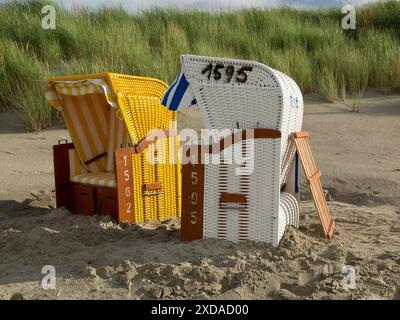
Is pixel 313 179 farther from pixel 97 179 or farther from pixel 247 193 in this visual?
pixel 97 179

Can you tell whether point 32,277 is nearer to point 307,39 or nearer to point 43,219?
point 43,219

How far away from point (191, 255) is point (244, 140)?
2.99 ft

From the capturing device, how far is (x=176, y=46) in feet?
41.7

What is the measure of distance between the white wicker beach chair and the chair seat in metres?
1.39

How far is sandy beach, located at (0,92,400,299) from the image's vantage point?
421 cm

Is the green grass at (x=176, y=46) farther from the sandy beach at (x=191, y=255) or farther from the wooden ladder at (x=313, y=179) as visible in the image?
the wooden ladder at (x=313, y=179)

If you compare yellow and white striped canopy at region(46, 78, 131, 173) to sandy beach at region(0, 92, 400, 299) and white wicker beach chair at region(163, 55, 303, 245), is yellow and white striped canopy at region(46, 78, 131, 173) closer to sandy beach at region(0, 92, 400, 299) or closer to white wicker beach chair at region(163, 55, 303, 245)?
sandy beach at region(0, 92, 400, 299)

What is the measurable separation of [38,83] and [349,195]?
18.1ft

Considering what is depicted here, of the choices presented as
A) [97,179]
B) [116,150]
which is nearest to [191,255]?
[116,150]

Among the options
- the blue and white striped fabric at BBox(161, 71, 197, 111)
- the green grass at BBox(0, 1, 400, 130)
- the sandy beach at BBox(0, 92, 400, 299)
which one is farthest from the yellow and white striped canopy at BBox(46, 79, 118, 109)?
the green grass at BBox(0, 1, 400, 130)

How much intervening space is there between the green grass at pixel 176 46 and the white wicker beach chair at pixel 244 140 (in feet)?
18.3

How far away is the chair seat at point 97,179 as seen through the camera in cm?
611

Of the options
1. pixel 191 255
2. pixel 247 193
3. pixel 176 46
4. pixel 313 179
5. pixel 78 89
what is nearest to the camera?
pixel 191 255
